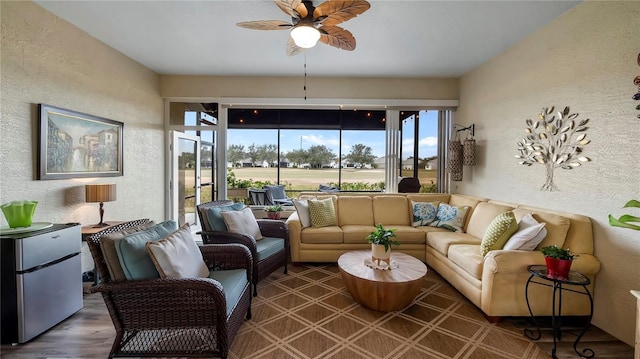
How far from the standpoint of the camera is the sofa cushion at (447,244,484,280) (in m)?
2.56

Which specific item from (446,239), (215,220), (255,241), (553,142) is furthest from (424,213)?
(215,220)

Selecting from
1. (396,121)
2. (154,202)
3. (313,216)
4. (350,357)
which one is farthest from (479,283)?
(154,202)

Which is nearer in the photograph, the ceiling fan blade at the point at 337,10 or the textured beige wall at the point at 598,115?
the ceiling fan blade at the point at 337,10

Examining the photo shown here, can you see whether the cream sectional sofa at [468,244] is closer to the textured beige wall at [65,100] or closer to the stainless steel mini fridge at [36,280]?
the stainless steel mini fridge at [36,280]

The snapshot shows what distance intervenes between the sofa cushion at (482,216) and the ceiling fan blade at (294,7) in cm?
304

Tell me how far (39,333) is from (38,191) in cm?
134

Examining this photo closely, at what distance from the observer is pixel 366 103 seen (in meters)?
4.73

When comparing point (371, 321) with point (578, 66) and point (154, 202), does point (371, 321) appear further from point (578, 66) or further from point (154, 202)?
point (154, 202)

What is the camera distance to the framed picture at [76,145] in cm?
272

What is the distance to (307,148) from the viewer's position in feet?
23.3

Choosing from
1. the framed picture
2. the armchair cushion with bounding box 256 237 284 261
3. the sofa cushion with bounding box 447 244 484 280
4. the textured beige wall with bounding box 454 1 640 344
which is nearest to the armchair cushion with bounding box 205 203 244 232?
the armchair cushion with bounding box 256 237 284 261

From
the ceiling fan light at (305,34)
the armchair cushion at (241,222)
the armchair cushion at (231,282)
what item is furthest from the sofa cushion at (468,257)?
the ceiling fan light at (305,34)

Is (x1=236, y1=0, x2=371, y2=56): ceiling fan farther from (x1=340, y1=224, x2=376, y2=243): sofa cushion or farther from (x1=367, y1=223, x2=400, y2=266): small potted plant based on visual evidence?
(x1=340, y1=224, x2=376, y2=243): sofa cushion

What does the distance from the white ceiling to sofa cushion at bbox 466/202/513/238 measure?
2010mm
